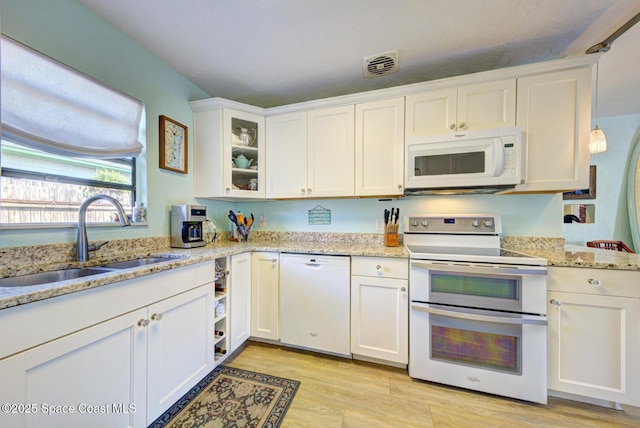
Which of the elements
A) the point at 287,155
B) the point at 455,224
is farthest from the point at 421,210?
the point at 287,155

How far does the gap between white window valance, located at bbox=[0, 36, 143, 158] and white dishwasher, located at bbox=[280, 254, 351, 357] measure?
4.57ft

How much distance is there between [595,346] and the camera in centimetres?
134

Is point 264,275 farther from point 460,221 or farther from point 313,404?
point 460,221

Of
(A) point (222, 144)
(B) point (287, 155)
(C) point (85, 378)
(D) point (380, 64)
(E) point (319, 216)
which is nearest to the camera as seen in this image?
(C) point (85, 378)

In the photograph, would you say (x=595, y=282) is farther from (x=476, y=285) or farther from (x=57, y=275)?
(x=57, y=275)

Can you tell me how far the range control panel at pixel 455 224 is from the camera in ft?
6.02

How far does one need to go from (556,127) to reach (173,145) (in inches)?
113

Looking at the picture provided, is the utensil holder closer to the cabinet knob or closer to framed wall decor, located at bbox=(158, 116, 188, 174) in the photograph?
the cabinet knob

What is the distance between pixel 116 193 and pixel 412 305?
86.6 inches

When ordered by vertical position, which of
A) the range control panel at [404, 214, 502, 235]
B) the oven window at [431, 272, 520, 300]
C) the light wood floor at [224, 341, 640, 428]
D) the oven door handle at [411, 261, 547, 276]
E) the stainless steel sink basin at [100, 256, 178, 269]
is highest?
the range control panel at [404, 214, 502, 235]

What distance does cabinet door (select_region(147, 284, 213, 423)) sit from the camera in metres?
1.17

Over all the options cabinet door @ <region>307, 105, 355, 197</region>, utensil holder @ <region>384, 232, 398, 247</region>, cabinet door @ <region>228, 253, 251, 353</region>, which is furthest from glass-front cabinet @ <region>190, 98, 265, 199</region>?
utensil holder @ <region>384, 232, 398, 247</region>

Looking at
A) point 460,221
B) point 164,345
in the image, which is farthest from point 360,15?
point 164,345

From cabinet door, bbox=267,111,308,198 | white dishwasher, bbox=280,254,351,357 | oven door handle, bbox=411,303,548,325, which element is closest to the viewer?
oven door handle, bbox=411,303,548,325
